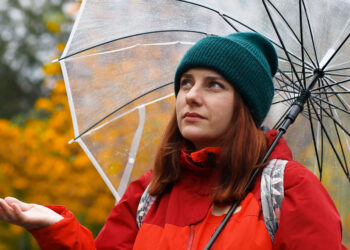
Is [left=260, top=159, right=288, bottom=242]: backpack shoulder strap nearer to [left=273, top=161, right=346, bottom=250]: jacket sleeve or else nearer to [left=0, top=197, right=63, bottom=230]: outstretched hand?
[left=273, top=161, right=346, bottom=250]: jacket sleeve

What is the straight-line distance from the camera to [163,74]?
9.88ft

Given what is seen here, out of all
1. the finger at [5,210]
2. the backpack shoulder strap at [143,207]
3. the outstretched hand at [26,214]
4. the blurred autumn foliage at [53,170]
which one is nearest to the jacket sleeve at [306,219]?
the backpack shoulder strap at [143,207]

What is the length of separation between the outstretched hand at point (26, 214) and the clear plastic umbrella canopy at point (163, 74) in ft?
2.61

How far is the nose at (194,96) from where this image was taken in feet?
7.73

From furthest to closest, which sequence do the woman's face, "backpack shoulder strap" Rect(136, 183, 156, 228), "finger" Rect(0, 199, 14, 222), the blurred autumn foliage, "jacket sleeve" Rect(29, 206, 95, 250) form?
the blurred autumn foliage < "backpack shoulder strap" Rect(136, 183, 156, 228) < the woman's face < "jacket sleeve" Rect(29, 206, 95, 250) < "finger" Rect(0, 199, 14, 222)

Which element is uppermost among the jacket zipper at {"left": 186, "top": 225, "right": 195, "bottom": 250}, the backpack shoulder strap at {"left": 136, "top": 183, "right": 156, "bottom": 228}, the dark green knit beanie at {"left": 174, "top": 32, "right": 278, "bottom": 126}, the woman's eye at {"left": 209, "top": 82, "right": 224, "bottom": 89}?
the dark green knit beanie at {"left": 174, "top": 32, "right": 278, "bottom": 126}

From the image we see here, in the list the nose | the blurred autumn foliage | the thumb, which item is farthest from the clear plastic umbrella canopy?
the blurred autumn foliage

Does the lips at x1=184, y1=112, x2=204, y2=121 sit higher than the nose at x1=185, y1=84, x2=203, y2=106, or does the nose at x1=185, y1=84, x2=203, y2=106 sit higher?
the nose at x1=185, y1=84, x2=203, y2=106

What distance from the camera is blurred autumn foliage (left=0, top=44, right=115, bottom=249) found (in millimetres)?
5934

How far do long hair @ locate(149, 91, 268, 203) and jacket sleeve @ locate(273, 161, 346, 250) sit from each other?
207 millimetres

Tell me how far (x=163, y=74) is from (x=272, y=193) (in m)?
1.13

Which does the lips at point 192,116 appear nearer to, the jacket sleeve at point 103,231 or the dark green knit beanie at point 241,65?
the dark green knit beanie at point 241,65

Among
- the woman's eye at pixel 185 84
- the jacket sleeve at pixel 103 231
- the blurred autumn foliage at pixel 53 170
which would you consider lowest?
the blurred autumn foliage at pixel 53 170

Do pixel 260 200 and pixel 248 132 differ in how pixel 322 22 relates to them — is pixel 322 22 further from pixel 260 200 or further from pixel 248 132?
pixel 260 200
